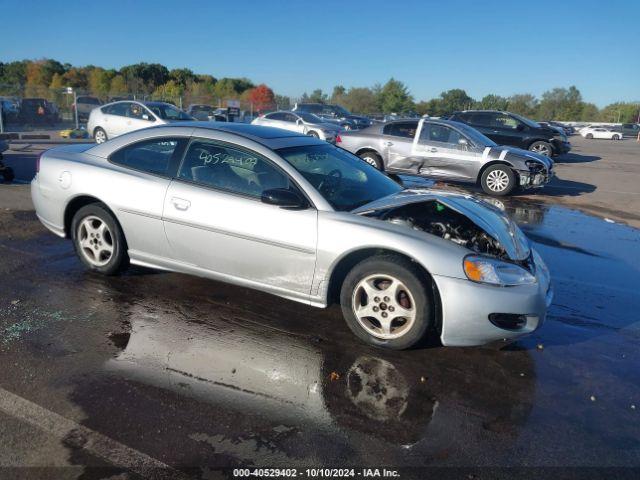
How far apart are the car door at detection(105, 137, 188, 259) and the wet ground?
48 centimetres

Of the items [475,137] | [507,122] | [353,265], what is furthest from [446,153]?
[353,265]

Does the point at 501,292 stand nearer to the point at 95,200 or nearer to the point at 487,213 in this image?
the point at 487,213

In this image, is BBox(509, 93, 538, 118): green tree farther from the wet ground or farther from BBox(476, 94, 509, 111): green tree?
the wet ground

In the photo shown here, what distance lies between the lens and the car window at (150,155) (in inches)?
179

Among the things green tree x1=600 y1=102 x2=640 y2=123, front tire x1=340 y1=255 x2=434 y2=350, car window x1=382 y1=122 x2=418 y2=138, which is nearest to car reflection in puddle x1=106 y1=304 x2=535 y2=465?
front tire x1=340 y1=255 x2=434 y2=350

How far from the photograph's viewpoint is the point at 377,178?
4820 mm

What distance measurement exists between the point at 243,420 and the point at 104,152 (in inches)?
126

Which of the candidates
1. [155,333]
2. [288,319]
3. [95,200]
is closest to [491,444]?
[288,319]

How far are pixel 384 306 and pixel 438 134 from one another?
8.44 metres

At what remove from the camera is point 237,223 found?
4020 millimetres

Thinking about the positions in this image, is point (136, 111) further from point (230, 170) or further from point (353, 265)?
point (353, 265)

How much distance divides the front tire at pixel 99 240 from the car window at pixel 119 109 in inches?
496

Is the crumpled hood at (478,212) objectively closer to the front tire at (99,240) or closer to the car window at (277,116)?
the front tire at (99,240)

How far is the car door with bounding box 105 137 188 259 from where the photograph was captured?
441 centimetres
